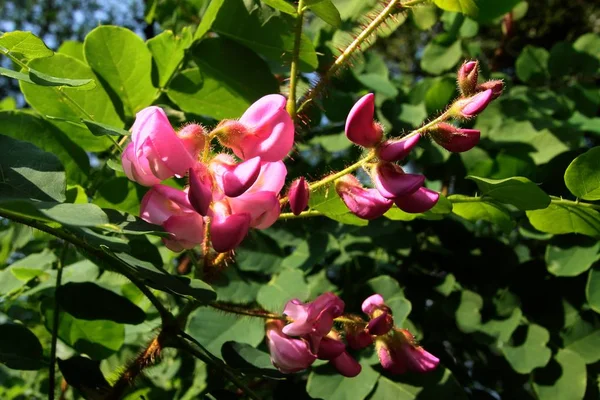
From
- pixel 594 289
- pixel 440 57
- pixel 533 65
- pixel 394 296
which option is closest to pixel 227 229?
pixel 394 296

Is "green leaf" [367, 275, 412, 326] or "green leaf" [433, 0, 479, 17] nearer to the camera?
"green leaf" [433, 0, 479, 17]

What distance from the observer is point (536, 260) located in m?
1.24

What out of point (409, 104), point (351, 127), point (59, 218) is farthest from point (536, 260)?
point (59, 218)

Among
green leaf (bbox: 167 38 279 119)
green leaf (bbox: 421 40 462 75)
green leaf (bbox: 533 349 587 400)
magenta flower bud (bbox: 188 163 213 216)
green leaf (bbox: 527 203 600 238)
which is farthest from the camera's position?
green leaf (bbox: 421 40 462 75)

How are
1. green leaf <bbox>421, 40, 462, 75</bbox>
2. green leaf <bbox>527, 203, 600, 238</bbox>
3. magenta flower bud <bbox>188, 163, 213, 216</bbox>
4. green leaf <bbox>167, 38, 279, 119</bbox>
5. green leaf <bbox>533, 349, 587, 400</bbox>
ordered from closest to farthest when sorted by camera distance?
magenta flower bud <bbox>188, 163, 213, 216</bbox>, green leaf <bbox>527, 203, 600, 238</bbox>, green leaf <bbox>167, 38, 279, 119</bbox>, green leaf <bbox>533, 349, 587, 400</bbox>, green leaf <bbox>421, 40, 462, 75</bbox>

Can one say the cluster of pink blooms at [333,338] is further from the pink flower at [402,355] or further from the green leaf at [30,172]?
the green leaf at [30,172]

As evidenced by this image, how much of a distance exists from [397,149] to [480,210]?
0.25 m

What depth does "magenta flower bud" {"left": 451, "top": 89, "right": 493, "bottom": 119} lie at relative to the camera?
613 mm

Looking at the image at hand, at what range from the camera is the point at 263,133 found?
0.63m

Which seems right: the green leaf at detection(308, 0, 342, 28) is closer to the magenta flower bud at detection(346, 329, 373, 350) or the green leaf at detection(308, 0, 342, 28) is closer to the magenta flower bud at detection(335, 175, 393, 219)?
the magenta flower bud at detection(335, 175, 393, 219)

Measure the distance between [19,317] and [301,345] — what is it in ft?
2.38

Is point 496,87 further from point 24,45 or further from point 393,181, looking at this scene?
point 24,45

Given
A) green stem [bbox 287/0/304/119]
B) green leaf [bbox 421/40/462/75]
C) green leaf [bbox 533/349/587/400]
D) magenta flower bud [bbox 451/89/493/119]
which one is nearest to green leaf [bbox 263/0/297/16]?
green stem [bbox 287/0/304/119]

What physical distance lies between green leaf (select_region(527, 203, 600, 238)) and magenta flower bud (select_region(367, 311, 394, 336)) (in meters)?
0.25
